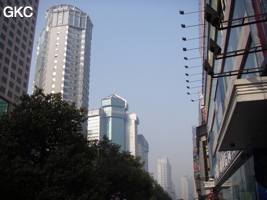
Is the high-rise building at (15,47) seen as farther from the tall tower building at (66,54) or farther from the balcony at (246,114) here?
the balcony at (246,114)

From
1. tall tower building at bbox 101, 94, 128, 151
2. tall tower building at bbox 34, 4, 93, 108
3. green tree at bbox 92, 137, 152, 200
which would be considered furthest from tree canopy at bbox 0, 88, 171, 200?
tall tower building at bbox 101, 94, 128, 151

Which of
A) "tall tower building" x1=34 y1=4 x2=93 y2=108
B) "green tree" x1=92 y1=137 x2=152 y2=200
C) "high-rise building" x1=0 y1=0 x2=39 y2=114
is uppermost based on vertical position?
"tall tower building" x1=34 y1=4 x2=93 y2=108

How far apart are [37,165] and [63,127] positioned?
112 inches

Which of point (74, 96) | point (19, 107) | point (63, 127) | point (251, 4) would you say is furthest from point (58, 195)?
point (74, 96)

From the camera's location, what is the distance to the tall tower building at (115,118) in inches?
6998

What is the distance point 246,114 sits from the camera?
8617mm

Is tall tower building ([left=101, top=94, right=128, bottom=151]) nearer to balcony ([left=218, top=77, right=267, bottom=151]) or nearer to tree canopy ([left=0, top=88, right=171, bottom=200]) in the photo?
tree canopy ([left=0, top=88, right=171, bottom=200])

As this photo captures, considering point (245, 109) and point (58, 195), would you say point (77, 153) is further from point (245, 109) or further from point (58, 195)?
point (245, 109)

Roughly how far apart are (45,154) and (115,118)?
16447cm

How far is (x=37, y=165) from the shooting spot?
1645 cm

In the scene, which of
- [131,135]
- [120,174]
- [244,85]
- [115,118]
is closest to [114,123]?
[115,118]

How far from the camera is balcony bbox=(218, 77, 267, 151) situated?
7.61m

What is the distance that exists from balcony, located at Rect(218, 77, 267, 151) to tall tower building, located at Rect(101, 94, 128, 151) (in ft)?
538

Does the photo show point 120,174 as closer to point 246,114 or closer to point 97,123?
point 246,114
